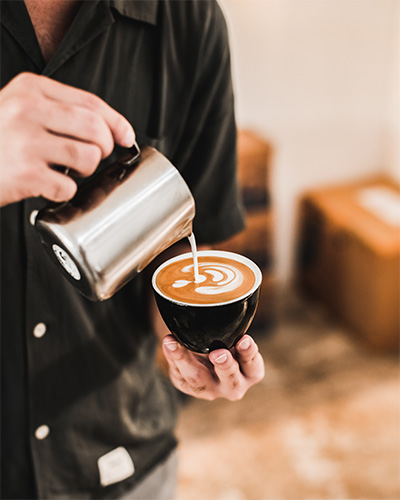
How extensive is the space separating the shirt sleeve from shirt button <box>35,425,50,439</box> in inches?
18.2

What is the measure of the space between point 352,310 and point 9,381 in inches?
90.6

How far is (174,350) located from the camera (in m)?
0.73

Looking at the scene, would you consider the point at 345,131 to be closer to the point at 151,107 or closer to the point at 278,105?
the point at 278,105

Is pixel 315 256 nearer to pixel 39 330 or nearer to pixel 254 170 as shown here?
pixel 254 170

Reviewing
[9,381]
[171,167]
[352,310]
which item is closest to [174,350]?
[171,167]

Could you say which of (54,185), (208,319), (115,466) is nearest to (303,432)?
(115,466)

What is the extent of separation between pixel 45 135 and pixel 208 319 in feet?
0.99

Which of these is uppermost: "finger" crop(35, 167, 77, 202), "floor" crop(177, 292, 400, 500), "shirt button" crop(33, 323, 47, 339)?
"finger" crop(35, 167, 77, 202)

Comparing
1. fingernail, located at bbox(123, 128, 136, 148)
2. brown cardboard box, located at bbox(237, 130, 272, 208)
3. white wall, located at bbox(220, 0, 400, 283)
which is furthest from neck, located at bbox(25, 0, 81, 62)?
white wall, located at bbox(220, 0, 400, 283)

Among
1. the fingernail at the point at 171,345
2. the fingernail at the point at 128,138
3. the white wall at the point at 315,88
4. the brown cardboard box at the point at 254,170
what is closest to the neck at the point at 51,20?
the fingernail at the point at 128,138

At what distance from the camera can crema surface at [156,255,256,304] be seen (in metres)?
0.70

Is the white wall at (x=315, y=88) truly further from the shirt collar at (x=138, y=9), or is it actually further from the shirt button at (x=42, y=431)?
the shirt button at (x=42, y=431)

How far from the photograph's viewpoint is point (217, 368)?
0.71 meters

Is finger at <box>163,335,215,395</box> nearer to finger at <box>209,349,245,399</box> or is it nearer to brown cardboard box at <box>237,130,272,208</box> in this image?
finger at <box>209,349,245,399</box>
